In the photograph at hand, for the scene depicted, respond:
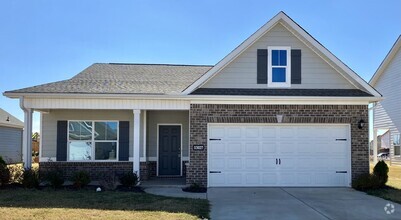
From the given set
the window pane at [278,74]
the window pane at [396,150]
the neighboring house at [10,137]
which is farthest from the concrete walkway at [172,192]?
the neighboring house at [10,137]

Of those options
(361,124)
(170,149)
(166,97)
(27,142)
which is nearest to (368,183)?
(361,124)

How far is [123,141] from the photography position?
15.8 metres

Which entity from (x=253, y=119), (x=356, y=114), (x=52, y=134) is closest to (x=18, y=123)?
(x=52, y=134)

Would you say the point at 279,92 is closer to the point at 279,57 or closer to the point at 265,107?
the point at 265,107

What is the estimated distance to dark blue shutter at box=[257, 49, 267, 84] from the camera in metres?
14.4

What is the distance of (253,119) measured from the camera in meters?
14.0

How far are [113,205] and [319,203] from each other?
5.52m

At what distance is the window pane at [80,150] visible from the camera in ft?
51.7

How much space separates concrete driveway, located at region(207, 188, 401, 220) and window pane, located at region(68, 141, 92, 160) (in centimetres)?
543

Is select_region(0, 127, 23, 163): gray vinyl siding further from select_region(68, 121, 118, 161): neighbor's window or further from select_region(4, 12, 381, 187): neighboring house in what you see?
select_region(4, 12, 381, 187): neighboring house

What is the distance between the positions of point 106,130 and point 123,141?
830 mm

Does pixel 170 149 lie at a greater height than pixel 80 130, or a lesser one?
lesser

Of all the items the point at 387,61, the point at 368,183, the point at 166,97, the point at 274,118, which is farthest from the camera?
the point at 387,61

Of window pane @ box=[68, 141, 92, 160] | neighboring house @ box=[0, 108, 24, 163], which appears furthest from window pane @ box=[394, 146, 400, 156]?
neighboring house @ box=[0, 108, 24, 163]
